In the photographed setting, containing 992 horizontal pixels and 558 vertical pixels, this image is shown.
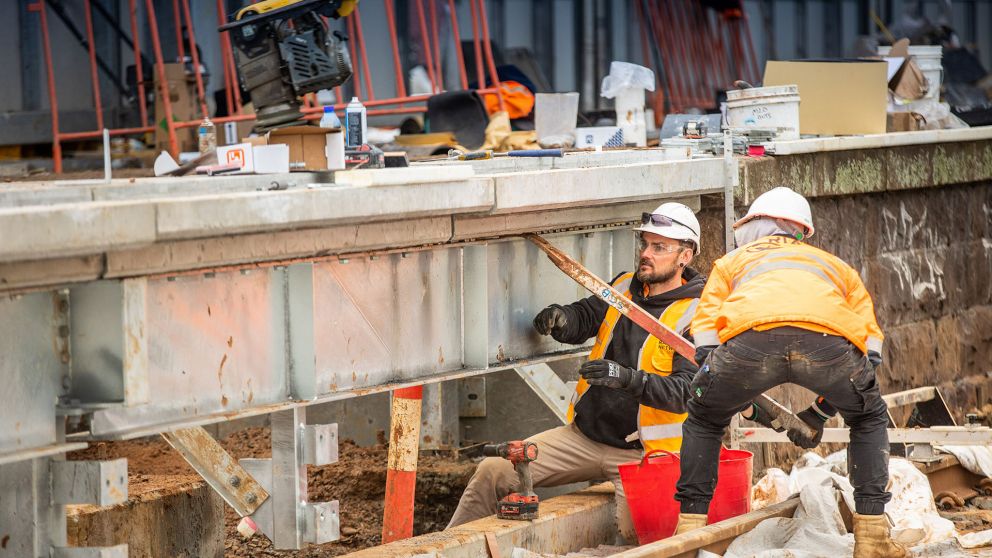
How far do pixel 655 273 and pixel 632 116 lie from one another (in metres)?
2.71

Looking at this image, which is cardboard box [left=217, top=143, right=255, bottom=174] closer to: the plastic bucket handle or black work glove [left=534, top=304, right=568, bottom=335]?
black work glove [left=534, top=304, right=568, bottom=335]

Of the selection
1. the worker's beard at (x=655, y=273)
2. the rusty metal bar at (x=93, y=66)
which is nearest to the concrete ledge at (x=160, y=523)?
the worker's beard at (x=655, y=273)

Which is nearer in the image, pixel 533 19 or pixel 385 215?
pixel 385 215

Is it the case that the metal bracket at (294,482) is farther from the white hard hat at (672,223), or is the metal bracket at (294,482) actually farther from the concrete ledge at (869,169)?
the concrete ledge at (869,169)

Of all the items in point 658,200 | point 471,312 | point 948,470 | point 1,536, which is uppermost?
point 658,200

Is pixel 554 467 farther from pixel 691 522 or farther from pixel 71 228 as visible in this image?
pixel 71 228

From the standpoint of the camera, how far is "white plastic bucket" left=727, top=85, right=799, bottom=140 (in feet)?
29.2

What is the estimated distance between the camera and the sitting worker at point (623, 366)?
6988mm

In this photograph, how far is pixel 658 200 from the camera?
25.4ft

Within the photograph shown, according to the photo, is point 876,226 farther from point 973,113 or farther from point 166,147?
point 166,147

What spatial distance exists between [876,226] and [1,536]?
20.6 ft

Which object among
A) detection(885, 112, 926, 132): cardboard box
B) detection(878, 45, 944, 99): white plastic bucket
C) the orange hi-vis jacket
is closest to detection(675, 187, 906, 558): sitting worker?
the orange hi-vis jacket

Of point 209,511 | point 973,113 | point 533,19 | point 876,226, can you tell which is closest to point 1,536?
point 209,511

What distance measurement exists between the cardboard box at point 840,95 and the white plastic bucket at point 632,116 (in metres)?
1.10
